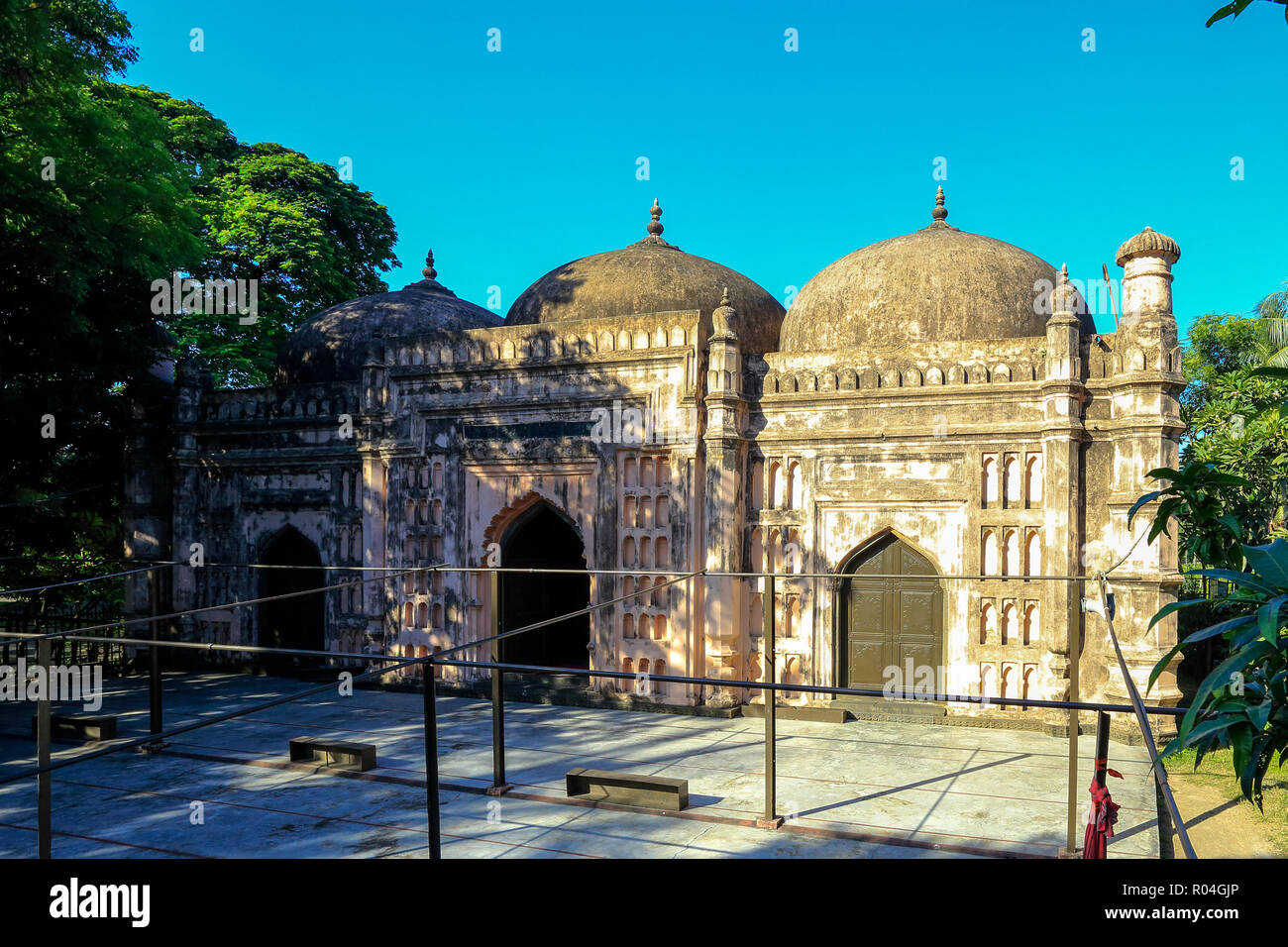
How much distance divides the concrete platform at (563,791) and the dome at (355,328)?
22.7 ft

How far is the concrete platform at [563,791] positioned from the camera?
7.66m

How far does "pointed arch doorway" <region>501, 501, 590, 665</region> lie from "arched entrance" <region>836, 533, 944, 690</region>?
14.1 ft

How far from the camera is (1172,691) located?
1075cm

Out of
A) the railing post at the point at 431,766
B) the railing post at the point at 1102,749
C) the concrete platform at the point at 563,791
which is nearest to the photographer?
the railing post at the point at 431,766

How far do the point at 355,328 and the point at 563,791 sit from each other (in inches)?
447

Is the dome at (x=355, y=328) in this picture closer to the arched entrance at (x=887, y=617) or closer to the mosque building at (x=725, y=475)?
the mosque building at (x=725, y=475)

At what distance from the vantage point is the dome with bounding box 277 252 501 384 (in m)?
17.3

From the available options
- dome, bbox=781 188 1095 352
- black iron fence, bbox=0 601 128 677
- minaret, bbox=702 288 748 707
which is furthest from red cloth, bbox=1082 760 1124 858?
black iron fence, bbox=0 601 128 677

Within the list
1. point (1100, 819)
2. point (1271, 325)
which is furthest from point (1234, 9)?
point (1271, 325)

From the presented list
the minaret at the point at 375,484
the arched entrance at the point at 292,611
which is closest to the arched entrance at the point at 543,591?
the minaret at the point at 375,484

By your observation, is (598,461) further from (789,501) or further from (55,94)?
(55,94)

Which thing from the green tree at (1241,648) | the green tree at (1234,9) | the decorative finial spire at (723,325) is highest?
the decorative finial spire at (723,325)

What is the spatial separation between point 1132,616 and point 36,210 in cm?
1452
